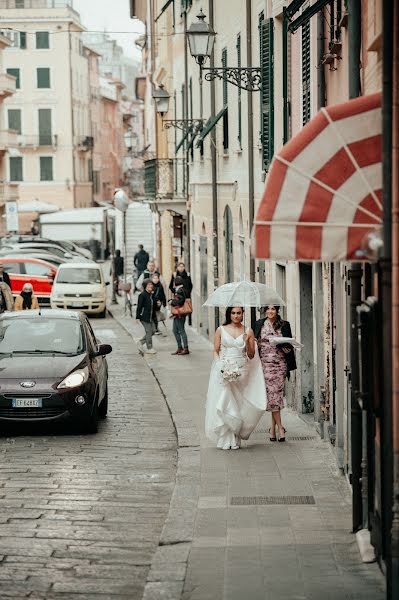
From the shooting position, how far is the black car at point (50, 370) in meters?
17.4

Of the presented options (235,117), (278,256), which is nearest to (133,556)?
(278,256)

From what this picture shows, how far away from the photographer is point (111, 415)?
65.8ft

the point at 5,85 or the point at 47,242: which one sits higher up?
the point at 5,85

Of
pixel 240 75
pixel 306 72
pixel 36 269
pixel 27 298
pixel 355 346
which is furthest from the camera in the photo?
pixel 36 269

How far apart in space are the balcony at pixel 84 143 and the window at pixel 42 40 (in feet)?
24.2

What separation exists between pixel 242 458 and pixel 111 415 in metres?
4.78

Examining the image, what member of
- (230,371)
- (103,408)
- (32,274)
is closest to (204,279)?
(32,274)

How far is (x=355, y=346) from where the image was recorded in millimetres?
10656

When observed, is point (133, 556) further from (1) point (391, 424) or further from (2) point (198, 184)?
(2) point (198, 184)

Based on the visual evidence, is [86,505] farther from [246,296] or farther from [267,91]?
[267,91]

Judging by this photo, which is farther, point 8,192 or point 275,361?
point 8,192

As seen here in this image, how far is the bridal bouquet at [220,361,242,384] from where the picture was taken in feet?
52.2

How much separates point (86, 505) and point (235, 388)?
332 centimetres

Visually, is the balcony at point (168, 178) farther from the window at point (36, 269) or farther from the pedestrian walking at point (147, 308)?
the pedestrian walking at point (147, 308)
